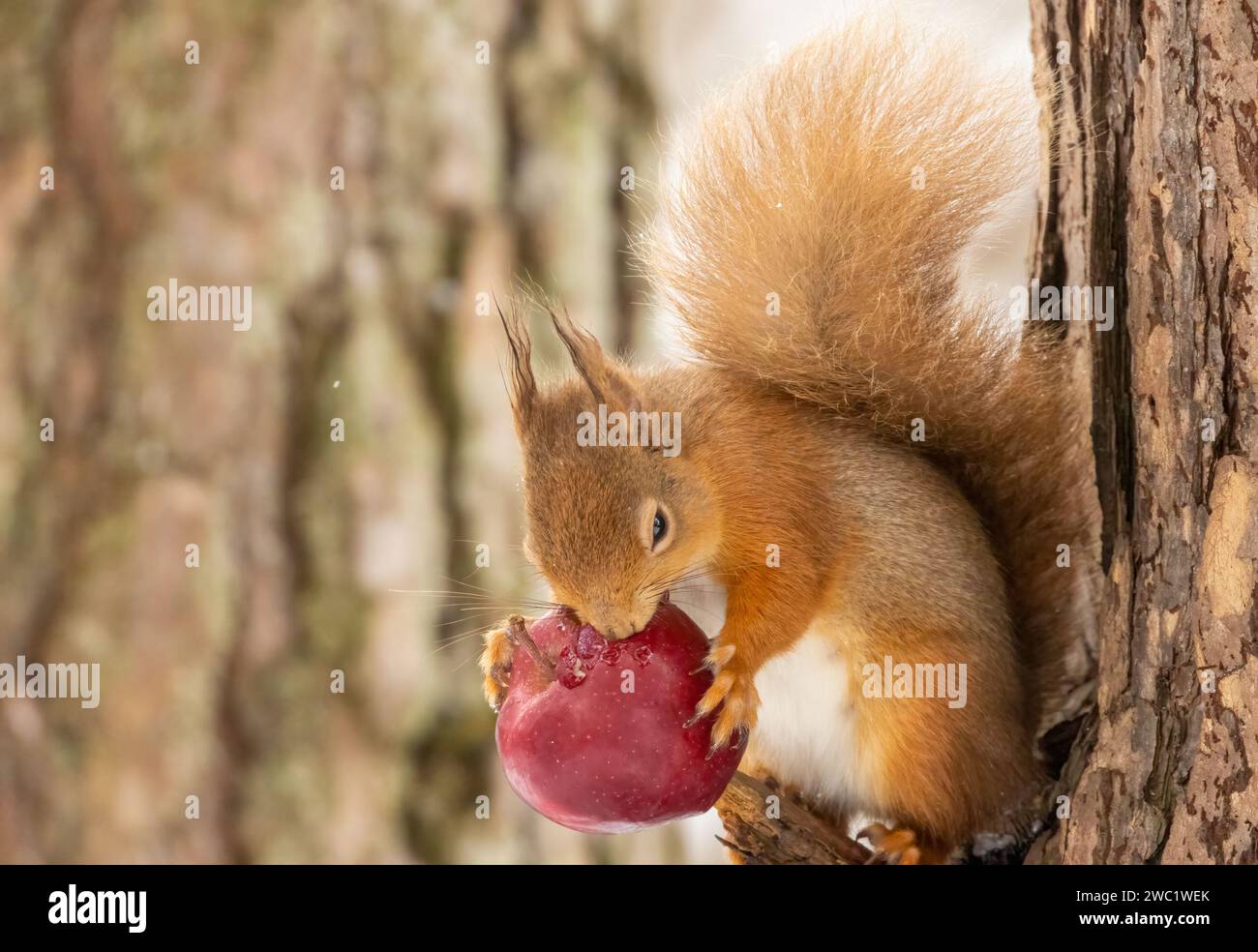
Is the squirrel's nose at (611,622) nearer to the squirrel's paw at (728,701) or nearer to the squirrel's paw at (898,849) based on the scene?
the squirrel's paw at (728,701)

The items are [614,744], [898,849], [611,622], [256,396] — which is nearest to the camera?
[614,744]

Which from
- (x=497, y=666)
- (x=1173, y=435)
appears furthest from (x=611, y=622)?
(x=1173, y=435)

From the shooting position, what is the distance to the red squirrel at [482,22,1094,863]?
3.88ft

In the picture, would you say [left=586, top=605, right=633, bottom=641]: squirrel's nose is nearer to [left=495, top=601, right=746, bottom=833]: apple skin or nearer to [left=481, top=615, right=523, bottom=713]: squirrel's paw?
[left=495, top=601, right=746, bottom=833]: apple skin

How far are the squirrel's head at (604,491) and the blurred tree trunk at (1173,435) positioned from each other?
1.45ft

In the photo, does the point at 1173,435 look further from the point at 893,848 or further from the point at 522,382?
the point at 522,382

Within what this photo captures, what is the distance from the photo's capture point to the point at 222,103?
1740mm

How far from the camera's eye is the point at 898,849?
1225mm

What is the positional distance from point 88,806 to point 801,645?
3.98ft

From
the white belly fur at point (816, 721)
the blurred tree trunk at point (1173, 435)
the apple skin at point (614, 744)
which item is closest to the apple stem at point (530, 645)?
the apple skin at point (614, 744)

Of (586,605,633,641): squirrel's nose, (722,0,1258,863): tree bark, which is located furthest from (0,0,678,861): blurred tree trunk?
(722,0,1258,863): tree bark

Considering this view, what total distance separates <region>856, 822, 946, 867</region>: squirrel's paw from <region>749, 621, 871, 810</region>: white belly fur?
0.05 m

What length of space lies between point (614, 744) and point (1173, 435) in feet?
2.01

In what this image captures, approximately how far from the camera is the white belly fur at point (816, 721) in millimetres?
1246
